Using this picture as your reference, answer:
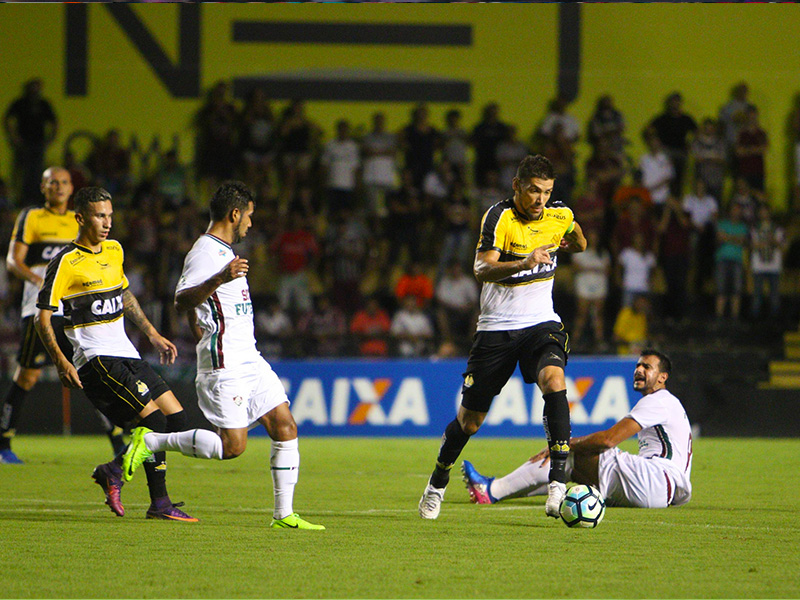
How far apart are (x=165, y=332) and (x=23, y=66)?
690cm

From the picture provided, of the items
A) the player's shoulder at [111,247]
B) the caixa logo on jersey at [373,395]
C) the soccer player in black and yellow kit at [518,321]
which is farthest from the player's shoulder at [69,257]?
the caixa logo on jersey at [373,395]

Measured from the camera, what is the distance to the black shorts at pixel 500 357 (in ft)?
23.6

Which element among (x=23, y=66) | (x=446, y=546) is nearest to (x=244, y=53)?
(x=23, y=66)

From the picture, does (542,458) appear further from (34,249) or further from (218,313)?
(34,249)

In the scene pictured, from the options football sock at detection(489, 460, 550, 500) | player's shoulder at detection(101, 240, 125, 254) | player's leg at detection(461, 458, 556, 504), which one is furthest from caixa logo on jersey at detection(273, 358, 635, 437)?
player's shoulder at detection(101, 240, 125, 254)

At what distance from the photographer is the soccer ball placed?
6707 millimetres

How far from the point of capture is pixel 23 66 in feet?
69.1

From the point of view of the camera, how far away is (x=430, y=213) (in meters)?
19.4

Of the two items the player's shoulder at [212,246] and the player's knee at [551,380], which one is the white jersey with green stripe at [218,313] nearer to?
the player's shoulder at [212,246]

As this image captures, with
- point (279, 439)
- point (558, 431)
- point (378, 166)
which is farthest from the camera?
point (378, 166)

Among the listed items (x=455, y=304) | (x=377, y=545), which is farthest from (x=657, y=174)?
(x=377, y=545)

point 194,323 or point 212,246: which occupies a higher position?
point 212,246

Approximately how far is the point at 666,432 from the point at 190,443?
3.14 m

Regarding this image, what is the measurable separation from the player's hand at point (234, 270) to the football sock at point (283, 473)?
40.6 inches
